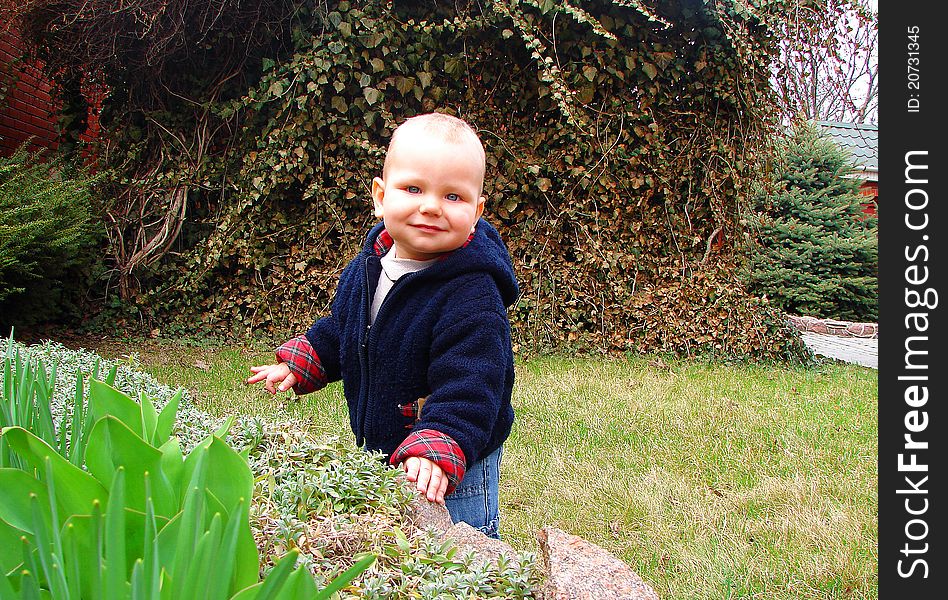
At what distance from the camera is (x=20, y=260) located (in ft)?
18.0

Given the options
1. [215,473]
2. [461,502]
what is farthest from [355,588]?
[461,502]

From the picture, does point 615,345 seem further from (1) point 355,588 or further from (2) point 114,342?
(1) point 355,588

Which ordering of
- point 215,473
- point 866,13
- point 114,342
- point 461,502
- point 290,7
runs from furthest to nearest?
point 866,13 → point 114,342 → point 290,7 → point 461,502 → point 215,473

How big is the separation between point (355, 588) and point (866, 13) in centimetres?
807

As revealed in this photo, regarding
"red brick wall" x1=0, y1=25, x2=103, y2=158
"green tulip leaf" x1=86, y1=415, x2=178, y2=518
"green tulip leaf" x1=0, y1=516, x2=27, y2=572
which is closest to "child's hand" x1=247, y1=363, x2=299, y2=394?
"green tulip leaf" x1=86, y1=415, x2=178, y2=518

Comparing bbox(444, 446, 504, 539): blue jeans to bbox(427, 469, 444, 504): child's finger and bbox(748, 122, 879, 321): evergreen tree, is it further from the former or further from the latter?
bbox(748, 122, 879, 321): evergreen tree

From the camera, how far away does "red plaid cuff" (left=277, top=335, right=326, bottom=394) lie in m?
1.94

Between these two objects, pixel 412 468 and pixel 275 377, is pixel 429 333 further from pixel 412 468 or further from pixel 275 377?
pixel 275 377

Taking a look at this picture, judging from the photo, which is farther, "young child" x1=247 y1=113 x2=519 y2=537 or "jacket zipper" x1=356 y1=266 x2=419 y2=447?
"jacket zipper" x1=356 y1=266 x2=419 y2=447

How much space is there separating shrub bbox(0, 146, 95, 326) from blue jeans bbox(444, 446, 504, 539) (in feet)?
15.1

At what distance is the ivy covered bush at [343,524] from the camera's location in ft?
3.46

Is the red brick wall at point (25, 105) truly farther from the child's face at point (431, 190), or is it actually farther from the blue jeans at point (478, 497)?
the blue jeans at point (478, 497)

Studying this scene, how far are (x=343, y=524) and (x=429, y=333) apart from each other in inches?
22.6

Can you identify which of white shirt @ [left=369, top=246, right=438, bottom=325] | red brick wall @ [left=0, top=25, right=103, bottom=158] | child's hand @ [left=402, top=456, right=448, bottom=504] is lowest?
child's hand @ [left=402, top=456, right=448, bottom=504]
